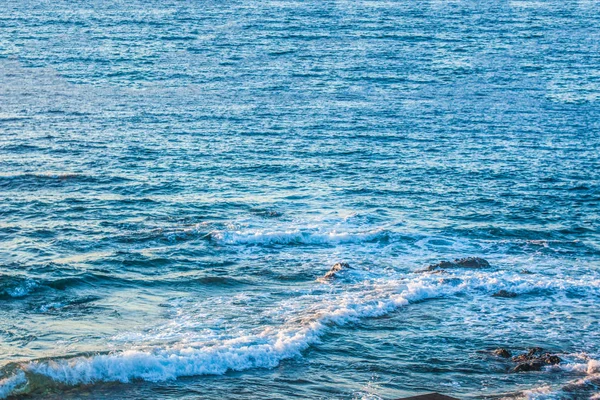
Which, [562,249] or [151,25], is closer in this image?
[562,249]

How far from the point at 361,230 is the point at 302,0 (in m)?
54.8

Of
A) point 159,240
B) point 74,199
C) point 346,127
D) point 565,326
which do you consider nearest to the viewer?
point 565,326

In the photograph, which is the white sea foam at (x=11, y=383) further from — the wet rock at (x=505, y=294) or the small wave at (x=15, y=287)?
the wet rock at (x=505, y=294)

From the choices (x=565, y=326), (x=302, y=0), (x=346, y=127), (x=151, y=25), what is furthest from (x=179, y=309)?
(x=302, y=0)

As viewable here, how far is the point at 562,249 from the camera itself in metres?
19.8

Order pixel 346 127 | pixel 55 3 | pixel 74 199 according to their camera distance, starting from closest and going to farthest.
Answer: pixel 74 199
pixel 346 127
pixel 55 3

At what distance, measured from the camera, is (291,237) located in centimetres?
2017

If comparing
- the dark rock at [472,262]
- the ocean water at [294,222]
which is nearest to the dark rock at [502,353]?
the ocean water at [294,222]

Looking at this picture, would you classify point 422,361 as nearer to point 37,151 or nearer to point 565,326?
point 565,326

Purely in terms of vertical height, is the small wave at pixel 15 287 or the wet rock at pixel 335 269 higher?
the small wave at pixel 15 287

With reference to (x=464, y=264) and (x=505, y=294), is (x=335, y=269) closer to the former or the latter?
(x=464, y=264)

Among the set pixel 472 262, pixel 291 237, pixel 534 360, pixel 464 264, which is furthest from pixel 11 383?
pixel 472 262

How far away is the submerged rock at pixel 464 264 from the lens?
1838 cm

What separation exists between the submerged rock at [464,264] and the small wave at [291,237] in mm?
2268
